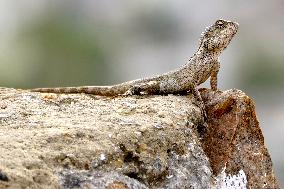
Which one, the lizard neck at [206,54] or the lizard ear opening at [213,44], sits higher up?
the lizard ear opening at [213,44]

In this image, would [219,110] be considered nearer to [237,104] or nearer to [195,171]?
[237,104]

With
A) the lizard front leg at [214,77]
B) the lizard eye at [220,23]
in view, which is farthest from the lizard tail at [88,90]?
the lizard eye at [220,23]

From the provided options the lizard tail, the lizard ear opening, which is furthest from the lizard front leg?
the lizard tail

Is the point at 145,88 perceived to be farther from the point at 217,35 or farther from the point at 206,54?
the point at 217,35

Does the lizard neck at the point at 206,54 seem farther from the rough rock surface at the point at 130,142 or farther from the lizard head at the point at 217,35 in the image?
the rough rock surface at the point at 130,142

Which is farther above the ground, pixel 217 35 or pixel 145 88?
pixel 217 35

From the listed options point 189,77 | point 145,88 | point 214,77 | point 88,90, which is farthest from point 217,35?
point 88,90
